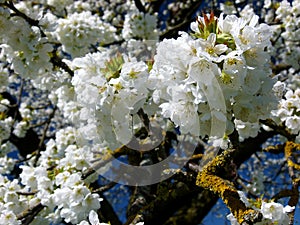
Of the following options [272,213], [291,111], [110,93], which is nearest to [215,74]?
[110,93]

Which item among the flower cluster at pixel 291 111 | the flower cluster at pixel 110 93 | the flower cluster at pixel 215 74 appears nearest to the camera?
the flower cluster at pixel 215 74

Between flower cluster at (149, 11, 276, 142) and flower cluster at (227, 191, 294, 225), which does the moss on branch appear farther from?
flower cluster at (149, 11, 276, 142)

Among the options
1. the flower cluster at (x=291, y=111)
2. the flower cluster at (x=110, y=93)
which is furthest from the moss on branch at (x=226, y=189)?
the flower cluster at (x=291, y=111)

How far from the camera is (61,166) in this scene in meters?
2.77

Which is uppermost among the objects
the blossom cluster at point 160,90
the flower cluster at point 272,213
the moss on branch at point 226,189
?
the blossom cluster at point 160,90

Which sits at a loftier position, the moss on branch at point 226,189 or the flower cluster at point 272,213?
the moss on branch at point 226,189

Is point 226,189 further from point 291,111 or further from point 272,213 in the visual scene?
point 291,111

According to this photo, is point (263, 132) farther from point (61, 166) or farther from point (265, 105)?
point (265, 105)

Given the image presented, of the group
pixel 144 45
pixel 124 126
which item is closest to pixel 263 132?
pixel 144 45

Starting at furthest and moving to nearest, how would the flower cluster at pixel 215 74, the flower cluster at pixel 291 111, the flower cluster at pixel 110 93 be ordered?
the flower cluster at pixel 291 111 → the flower cluster at pixel 110 93 → the flower cluster at pixel 215 74

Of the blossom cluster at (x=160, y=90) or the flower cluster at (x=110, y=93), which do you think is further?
the flower cluster at (x=110, y=93)

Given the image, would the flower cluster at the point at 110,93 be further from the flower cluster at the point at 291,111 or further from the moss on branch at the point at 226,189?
the flower cluster at the point at 291,111

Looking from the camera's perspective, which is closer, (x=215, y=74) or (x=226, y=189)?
(x=215, y=74)

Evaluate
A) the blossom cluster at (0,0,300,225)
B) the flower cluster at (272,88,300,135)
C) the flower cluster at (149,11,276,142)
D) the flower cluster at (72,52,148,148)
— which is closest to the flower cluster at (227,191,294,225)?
the blossom cluster at (0,0,300,225)
